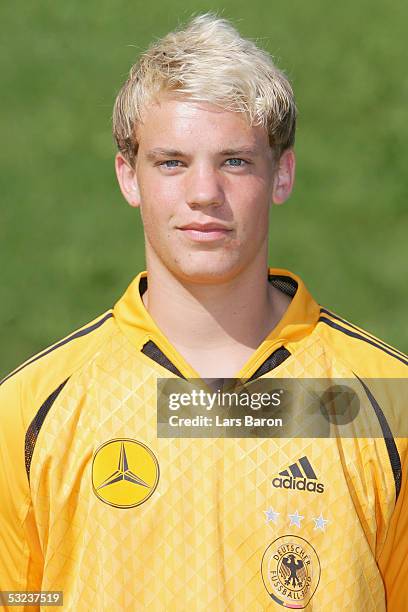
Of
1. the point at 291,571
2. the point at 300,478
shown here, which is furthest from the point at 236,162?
the point at 291,571

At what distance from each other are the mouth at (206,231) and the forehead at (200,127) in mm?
262

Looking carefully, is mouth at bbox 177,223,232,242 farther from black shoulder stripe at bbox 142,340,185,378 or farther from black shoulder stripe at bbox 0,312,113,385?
black shoulder stripe at bbox 0,312,113,385

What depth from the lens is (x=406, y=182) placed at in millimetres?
10008

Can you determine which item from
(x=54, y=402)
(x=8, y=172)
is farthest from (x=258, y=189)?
(x=8, y=172)

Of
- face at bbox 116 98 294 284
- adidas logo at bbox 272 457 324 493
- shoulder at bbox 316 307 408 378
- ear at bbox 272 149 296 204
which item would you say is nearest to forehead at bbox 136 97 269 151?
face at bbox 116 98 294 284

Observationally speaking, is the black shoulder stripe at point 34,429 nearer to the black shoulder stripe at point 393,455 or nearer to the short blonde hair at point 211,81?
the short blonde hair at point 211,81

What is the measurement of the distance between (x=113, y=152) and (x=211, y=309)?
221 inches

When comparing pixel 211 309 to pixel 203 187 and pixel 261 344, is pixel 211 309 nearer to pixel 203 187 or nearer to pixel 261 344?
pixel 261 344

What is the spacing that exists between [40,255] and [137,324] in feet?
16.9

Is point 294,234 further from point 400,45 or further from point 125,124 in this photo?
point 125,124

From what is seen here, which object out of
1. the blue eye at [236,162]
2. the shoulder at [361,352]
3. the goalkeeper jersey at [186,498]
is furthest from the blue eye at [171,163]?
the shoulder at [361,352]

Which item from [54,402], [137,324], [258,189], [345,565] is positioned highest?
[258,189]

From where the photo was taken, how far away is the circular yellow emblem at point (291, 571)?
4402 millimetres

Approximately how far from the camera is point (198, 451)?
4.45m
